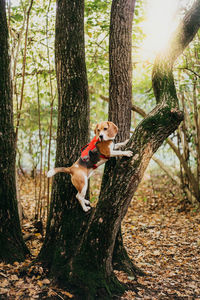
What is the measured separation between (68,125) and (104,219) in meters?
1.44

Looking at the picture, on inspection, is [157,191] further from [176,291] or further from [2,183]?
[2,183]

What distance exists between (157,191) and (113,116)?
741 centimetres

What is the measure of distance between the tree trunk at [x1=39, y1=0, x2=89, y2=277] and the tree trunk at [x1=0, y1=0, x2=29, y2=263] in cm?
48

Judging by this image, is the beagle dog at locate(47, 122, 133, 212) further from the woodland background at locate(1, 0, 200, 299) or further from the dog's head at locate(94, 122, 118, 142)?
the woodland background at locate(1, 0, 200, 299)

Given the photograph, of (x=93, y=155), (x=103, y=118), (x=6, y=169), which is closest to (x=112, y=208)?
(x=93, y=155)

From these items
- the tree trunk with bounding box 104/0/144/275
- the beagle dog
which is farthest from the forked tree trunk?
the tree trunk with bounding box 104/0/144/275

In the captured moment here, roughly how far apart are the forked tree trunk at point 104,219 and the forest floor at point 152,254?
0.80 feet

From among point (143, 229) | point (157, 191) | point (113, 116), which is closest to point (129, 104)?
point (113, 116)

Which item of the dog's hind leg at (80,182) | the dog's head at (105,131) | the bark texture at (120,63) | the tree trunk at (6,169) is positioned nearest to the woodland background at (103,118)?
the tree trunk at (6,169)

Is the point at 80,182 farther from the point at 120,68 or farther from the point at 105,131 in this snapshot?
the point at 120,68

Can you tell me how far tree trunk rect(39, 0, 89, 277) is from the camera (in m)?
3.89

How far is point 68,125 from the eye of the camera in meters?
4.00

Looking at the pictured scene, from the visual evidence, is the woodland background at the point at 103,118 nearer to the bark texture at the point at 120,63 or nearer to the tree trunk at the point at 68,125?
the tree trunk at the point at 68,125

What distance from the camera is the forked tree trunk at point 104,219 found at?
3479 millimetres
